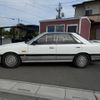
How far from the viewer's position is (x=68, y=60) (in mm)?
8859

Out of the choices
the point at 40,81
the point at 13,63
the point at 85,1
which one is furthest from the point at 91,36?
the point at 40,81

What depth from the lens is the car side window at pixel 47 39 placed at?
28.7 feet

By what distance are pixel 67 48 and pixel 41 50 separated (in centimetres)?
114

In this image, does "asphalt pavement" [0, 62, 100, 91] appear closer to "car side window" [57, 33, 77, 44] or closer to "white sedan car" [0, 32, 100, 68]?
"white sedan car" [0, 32, 100, 68]

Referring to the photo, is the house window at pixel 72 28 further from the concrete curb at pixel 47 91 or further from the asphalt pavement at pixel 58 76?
the concrete curb at pixel 47 91

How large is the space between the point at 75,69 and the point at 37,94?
151 inches

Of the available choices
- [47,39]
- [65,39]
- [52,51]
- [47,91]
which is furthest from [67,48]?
[47,91]

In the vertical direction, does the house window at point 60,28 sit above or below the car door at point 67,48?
above

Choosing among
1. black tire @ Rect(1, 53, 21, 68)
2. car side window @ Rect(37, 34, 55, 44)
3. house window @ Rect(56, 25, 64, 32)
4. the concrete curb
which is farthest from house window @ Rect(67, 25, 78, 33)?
the concrete curb

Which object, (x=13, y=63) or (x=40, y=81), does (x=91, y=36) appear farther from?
(x=40, y=81)

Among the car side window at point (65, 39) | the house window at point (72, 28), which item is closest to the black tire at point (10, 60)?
the car side window at point (65, 39)

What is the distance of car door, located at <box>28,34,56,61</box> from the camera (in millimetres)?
8547

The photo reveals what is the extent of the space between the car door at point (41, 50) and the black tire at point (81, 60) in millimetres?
1009

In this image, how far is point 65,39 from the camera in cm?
893
